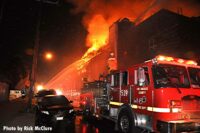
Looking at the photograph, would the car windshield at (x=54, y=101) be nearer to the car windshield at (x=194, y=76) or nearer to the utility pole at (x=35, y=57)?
the utility pole at (x=35, y=57)

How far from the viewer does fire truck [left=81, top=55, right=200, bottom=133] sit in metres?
6.51

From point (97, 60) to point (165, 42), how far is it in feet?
69.0

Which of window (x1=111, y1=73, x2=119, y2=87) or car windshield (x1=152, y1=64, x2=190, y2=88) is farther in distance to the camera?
window (x1=111, y1=73, x2=119, y2=87)

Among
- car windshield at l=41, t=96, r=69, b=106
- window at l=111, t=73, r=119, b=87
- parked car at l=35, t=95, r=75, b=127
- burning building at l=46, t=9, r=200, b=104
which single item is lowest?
parked car at l=35, t=95, r=75, b=127

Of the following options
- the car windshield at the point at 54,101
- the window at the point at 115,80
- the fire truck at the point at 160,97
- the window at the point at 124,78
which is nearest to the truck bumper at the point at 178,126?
the fire truck at the point at 160,97

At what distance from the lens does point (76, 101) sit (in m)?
21.1

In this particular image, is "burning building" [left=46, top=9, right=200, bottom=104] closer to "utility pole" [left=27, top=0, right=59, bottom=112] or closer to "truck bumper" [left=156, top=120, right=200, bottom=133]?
"utility pole" [left=27, top=0, right=59, bottom=112]

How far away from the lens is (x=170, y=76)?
7066 mm

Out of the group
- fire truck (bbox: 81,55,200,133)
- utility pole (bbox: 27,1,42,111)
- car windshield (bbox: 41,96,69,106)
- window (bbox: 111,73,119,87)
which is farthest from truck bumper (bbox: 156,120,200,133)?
utility pole (bbox: 27,1,42,111)

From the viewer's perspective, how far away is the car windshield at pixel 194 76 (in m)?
7.38

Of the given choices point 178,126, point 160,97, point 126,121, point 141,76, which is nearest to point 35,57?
point 126,121

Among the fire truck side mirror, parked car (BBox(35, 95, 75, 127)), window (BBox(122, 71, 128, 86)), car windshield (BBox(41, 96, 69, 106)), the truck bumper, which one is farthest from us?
car windshield (BBox(41, 96, 69, 106))

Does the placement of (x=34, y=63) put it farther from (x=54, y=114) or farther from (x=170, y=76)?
(x=170, y=76)

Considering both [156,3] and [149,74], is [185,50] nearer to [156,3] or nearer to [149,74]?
[156,3]
